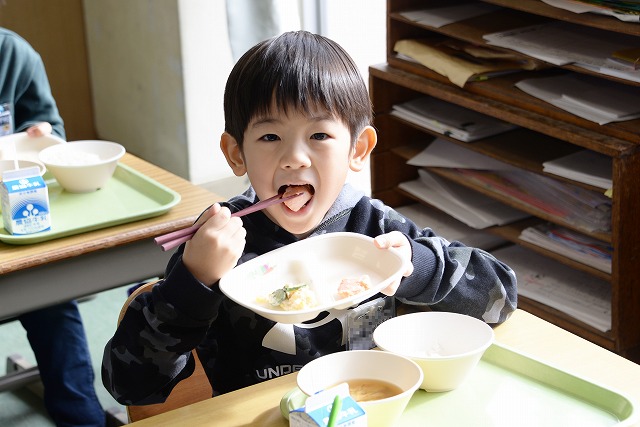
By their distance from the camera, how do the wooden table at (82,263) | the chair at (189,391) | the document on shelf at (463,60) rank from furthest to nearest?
the document on shelf at (463,60) < the wooden table at (82,263) < the chair at (189,391)

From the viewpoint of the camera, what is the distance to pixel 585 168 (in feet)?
7.79

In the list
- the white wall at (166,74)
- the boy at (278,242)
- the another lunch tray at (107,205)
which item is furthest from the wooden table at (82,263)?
the white wall at (166,74)

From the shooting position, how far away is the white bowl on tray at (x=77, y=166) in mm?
2121

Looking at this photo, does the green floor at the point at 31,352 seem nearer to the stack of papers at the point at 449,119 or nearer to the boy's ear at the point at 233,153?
the stack of papers at the point at 449,119

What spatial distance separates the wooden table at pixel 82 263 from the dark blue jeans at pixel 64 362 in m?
0.58

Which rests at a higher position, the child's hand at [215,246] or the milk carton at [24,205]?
the child's hand at [215,246]

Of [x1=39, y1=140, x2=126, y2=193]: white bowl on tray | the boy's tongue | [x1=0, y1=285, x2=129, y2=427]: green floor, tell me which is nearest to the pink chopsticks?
the boy's tongue

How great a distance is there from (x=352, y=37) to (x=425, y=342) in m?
2.50

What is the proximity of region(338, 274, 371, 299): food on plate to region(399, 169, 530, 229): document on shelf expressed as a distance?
1.50 m

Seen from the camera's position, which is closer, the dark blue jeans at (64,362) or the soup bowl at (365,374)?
the soup bowl at (365,374)

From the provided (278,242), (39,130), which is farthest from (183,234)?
(39,130)

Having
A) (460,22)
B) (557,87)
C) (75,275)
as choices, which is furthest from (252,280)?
(460,22)

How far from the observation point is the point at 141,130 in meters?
4.39

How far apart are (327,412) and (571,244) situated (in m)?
1.56
